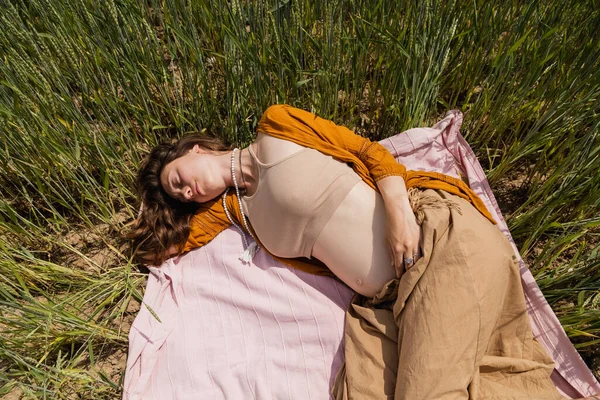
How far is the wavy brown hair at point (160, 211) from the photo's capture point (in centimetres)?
168

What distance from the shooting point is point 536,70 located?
1.50 metres

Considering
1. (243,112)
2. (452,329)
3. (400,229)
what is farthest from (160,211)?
(452,329)

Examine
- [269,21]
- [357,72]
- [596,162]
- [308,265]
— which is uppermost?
[269,21]

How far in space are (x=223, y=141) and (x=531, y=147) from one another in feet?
4.16

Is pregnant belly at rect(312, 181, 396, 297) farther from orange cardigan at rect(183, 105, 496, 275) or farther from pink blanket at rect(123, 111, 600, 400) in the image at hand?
pink blanket at rect(123, 111, 600, 400)

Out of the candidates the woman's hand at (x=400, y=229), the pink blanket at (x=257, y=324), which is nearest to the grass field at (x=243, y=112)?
the pink blanket at (x=257, y=324)

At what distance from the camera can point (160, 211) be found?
1682 mm

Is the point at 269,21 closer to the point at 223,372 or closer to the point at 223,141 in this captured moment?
the point at 223,141

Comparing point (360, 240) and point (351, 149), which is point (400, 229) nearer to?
point (360, 240)

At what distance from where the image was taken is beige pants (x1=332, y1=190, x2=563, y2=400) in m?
1.19

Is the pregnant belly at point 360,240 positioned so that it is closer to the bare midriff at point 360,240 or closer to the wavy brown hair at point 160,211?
the bare midriff at point 360,240

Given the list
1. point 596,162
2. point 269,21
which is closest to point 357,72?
point 269,21

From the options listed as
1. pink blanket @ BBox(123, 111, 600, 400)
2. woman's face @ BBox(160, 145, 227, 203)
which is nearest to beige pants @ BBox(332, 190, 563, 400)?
pink blanket @ BBox(123, 111, 600, 400)

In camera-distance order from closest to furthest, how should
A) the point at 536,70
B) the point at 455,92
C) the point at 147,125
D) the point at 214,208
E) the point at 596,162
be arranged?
the point at 596,162
the point at 536,70
the point at 214,208
the point at 147,125
the point at 455,92
